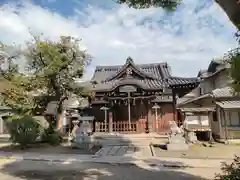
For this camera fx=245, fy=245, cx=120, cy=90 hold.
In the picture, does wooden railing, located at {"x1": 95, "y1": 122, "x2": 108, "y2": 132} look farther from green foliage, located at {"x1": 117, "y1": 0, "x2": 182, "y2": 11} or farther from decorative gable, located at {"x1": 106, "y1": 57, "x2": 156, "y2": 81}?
green foliage, located at {"x1": 117, "y1": 0, "x2": 182, "y2": 11}

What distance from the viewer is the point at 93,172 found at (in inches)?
340

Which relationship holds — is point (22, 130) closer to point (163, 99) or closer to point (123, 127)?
point (123, 127)

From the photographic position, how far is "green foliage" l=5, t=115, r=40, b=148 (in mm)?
14836

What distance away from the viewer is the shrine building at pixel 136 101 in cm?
2236

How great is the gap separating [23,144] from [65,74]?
601cm

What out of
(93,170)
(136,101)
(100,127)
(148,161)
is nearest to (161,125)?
(136,101)

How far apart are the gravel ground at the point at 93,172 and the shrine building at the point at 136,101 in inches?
474

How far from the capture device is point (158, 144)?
16.4 metres

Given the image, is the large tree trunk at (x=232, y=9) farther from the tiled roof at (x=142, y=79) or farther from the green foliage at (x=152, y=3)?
the tiled roof at (x=142, y=79)

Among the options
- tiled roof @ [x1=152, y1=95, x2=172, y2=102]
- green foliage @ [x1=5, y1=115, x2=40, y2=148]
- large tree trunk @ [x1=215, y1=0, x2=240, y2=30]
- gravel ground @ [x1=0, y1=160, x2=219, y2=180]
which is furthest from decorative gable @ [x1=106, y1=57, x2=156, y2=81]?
large tree trunk @ [x1=215, y1=0, x2=240, y2=30]

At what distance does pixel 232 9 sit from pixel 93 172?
6.84 m

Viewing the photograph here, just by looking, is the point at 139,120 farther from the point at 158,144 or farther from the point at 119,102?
the point at 158,144

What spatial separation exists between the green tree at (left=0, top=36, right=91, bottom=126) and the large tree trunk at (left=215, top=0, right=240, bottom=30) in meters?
14.6

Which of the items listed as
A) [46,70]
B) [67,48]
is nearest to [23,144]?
[46,70]
